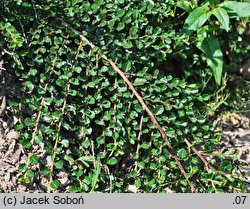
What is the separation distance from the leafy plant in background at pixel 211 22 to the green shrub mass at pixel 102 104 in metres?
0.01

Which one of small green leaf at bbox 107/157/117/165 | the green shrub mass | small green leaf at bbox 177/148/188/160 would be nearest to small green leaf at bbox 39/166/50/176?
the green shrub mass

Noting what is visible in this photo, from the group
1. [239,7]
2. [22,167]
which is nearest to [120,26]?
[239,7]

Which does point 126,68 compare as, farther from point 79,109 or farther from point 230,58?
point 230,58

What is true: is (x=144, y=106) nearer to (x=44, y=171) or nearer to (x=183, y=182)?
(x=183, y=182)

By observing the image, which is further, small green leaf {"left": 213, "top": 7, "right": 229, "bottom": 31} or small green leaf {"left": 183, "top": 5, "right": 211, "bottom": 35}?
small green leaf {"left": 183, "top": 5, "right": 211, "bottom": 35}

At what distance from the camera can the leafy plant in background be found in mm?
3105

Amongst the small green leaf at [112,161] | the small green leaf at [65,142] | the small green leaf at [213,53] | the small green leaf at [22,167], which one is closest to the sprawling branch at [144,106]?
the small green leaf at [112,161]

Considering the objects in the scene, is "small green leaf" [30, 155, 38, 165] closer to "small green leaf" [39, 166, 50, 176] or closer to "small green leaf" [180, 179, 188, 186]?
"small green leaf" [39, 166, 50, 176]

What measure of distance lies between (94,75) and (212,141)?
0.80 m

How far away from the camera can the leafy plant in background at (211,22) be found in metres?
3.11

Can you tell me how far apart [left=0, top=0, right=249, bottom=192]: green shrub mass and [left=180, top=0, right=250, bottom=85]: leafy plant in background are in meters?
0.01

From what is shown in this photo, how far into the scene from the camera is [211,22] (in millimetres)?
3352

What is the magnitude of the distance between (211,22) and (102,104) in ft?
3.31

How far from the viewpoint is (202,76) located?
3498 mm
